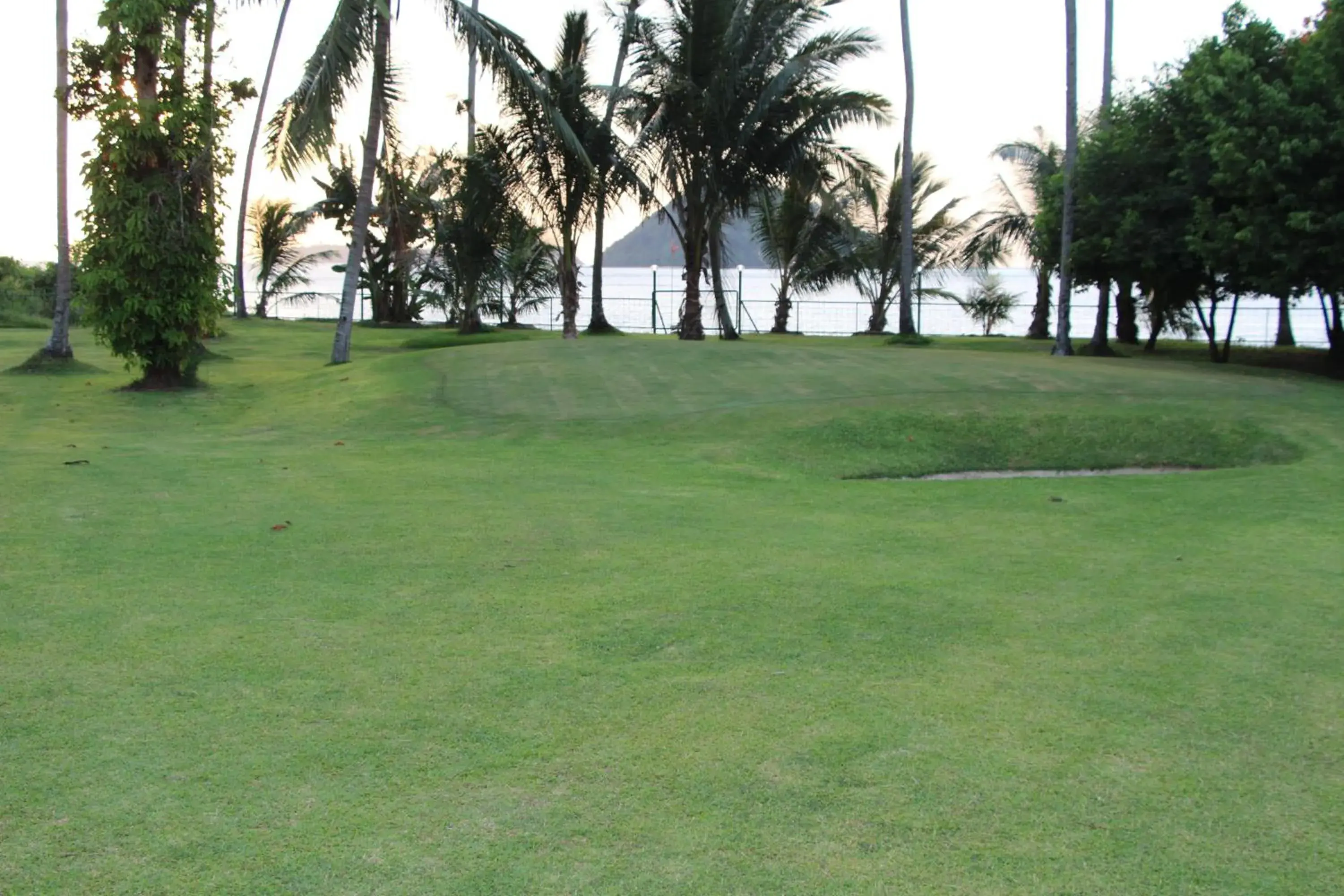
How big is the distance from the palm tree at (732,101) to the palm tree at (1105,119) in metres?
4.33

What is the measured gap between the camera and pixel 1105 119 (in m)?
23.7

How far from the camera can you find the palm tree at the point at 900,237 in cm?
3569

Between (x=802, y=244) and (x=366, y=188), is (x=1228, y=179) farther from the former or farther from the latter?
(x=802, y=244)

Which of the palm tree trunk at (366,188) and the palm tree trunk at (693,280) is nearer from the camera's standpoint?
the palm tree trunk at (366,188)

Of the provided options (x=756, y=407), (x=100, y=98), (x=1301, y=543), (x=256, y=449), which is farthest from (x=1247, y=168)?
(x=100, y=98)

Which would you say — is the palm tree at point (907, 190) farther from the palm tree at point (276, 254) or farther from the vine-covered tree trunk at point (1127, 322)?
the palm tree at point (276, 254)

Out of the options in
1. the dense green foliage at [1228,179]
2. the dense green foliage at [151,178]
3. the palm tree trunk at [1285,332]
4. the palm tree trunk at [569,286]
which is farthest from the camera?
the palm tree trunk at [1285,332]

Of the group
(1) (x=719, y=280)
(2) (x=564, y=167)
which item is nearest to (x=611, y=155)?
(2) (x=564, y=167)

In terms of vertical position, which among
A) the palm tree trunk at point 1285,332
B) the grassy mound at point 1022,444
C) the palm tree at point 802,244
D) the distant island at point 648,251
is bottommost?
the grassy mound at point 1022,444

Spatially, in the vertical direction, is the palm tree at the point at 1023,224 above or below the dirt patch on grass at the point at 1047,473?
above

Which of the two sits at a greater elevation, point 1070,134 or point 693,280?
point 1070,134

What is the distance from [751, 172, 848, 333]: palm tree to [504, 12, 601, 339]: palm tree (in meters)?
8.63

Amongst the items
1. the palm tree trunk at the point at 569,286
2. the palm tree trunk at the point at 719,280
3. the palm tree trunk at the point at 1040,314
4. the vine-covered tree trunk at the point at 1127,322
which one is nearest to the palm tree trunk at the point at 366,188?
the palm tree trunk at the point at 569,286

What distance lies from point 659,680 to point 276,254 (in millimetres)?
37011
